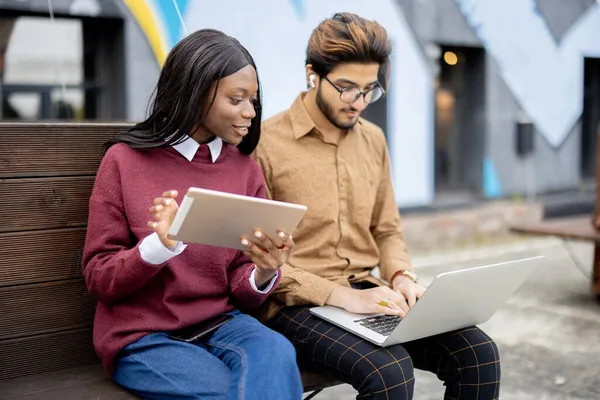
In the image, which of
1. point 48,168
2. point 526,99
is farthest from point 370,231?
point 526,99

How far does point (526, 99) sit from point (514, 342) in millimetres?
4515

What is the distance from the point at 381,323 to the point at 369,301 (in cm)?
7

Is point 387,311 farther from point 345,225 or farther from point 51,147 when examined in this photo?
point 51,147

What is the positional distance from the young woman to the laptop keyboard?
296 millimetres

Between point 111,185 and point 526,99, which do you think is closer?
point 111,185

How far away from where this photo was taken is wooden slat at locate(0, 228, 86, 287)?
7.07 ft

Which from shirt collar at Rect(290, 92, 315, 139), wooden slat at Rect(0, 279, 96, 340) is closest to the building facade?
shirt collar at Rect(290, 92, 315, 139)

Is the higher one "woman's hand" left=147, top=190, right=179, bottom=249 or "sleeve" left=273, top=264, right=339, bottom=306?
"woman's hand" left=147, top=190, right=179, bottom=249

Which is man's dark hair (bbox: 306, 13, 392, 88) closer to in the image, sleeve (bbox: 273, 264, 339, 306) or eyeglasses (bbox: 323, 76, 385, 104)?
eyeglasses (bbox: 323, 76, 385, 104)

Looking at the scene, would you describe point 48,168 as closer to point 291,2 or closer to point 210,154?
point 210,154

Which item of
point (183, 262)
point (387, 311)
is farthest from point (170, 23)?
point (387, 311)

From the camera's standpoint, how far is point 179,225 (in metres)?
1.71

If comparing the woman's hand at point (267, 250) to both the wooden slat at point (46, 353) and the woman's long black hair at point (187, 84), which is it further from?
the wooden slat at point (46, 353)

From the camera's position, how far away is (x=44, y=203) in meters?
2.20
